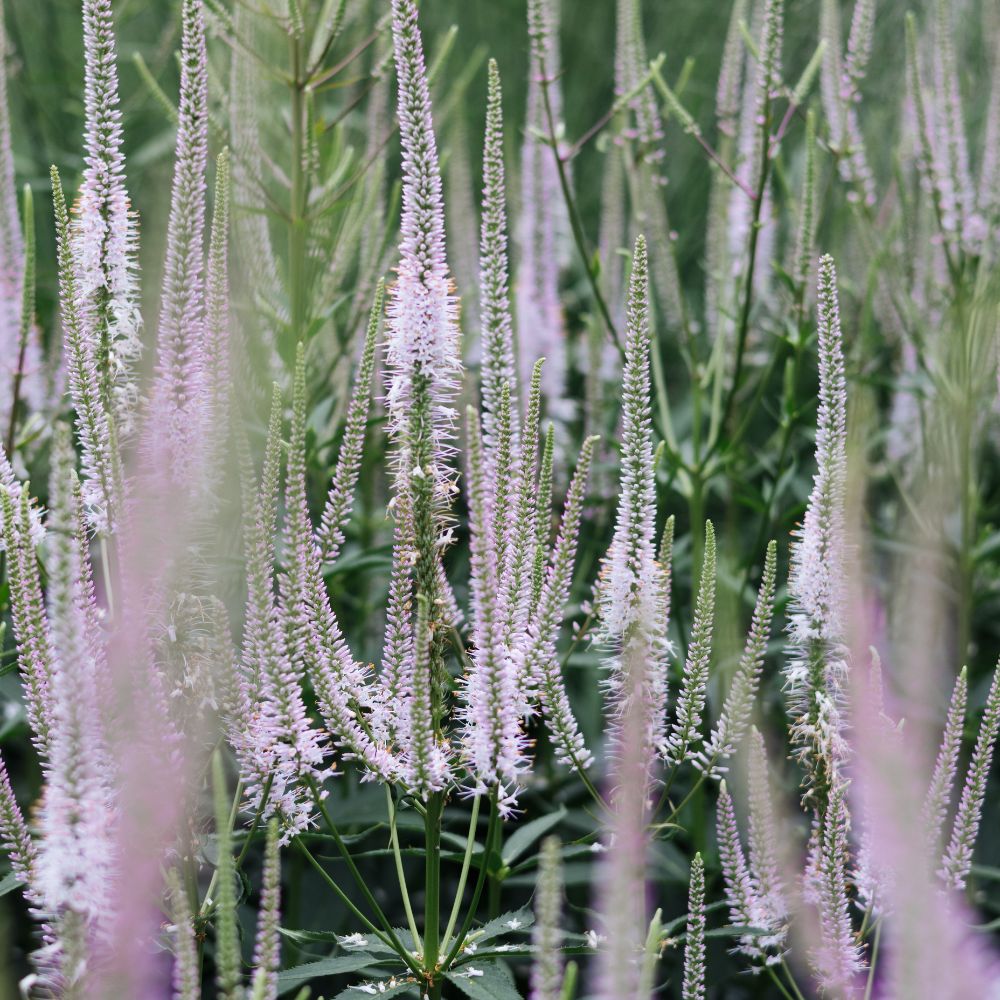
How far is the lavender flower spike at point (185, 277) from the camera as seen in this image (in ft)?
6.47

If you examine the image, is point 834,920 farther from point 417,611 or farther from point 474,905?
point 417,611

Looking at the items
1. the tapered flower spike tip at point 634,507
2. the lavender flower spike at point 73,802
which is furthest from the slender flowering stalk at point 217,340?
the tapered flower spike tip at point 634,507

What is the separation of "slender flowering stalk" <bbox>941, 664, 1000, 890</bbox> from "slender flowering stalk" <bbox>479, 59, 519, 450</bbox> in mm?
886

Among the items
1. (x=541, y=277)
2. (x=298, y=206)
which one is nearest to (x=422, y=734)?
(x=298, y=206)

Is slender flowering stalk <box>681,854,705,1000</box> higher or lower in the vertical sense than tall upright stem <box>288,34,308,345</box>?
lower

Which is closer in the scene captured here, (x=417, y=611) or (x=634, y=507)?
(x=417, y=611)

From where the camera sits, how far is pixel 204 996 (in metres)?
3.01

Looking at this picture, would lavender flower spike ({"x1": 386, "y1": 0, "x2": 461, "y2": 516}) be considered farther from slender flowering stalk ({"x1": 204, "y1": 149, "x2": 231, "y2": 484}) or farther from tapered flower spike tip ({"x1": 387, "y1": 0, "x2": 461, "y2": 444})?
slender flowering stalk ({"x1": 204, "y1": 149, "x2": 231, "y2": 484})

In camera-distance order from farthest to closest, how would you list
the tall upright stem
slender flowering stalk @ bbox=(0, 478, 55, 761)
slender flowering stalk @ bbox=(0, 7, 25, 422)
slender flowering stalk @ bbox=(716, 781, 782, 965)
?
slender flowering stalk @ bbox=(0, 7, 25, 422), the tall upright stem, slender flowering stalk @ bbox=(716, 781, 782, 965), slender flowering stalk @ bbox=(0, 478, 55, 761)

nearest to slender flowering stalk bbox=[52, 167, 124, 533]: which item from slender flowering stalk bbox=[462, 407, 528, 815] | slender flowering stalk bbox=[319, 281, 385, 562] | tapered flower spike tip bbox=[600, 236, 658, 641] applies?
slender flowering stalk bbox=[319, 281, 385, 562]

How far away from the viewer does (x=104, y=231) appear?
2070 mm

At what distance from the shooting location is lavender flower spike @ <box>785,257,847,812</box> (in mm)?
2139

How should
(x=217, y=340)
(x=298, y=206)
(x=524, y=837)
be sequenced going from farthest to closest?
(x=298, y=206) < (x=524, y=837) < (x=217, y=340)

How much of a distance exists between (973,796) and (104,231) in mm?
1694
